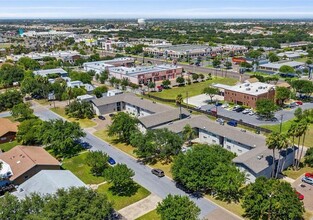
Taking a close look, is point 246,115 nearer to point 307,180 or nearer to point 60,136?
point 307,180

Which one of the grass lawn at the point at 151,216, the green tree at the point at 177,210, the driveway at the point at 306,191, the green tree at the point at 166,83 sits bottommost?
the driveway at the point at 306,191

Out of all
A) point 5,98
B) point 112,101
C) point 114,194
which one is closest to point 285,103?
point 112,101

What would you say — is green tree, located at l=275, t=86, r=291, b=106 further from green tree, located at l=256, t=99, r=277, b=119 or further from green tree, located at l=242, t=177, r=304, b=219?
green tree, located at l=242, t=177, r=304, b=219

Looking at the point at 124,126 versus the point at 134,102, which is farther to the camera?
the point at 134,102

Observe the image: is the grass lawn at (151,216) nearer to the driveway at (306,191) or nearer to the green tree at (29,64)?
the driveway at (306,191)

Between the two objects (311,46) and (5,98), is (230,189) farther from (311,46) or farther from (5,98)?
(311,46)

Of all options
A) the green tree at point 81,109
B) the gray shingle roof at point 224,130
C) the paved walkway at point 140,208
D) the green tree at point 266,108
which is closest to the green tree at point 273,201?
the paved walkway at point 140,208

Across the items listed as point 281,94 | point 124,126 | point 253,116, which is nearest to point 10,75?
point 124,126

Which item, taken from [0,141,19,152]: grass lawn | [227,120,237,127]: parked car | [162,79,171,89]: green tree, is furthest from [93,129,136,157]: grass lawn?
[162,79,171,89]: green tree
